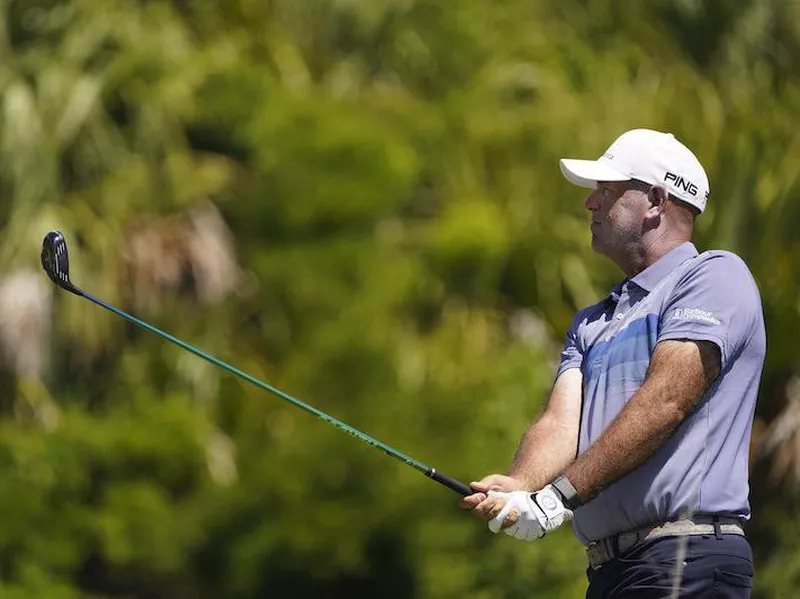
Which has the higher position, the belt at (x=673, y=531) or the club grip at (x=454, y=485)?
the club grip at (x=454, y=485)

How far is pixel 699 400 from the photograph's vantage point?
5.77 metres

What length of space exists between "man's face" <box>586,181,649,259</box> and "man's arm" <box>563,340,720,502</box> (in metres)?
0.49

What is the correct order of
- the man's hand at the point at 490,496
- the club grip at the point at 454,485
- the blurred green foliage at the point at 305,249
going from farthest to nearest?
the blurred green foliage at the point at 305,249 < the club grip at the point at 454,485 < the man's hand at the point at 490,496

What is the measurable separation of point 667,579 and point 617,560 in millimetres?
183

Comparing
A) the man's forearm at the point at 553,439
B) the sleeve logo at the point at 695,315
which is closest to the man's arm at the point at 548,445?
the man's forearm at the point at 553,439

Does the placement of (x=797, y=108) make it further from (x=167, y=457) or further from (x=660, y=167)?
(x=660, y=167)

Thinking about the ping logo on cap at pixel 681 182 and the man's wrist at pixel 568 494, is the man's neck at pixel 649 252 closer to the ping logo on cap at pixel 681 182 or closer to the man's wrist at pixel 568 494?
the ping logo on cap at pixel 681 182

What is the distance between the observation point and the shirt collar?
6055mm

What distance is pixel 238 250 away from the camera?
18828 mm

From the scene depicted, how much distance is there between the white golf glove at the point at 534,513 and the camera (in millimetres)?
5762

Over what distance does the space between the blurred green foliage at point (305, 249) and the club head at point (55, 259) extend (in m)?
7.79

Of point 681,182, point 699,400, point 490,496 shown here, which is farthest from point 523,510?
point 681,182

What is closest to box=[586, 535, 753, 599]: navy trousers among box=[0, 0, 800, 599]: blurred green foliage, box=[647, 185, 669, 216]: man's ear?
box=[647, 185, 669, 216]: man's ear

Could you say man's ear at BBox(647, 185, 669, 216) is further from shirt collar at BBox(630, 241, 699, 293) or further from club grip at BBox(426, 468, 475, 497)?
club grip at BBox(426, 468, 475, 497)
